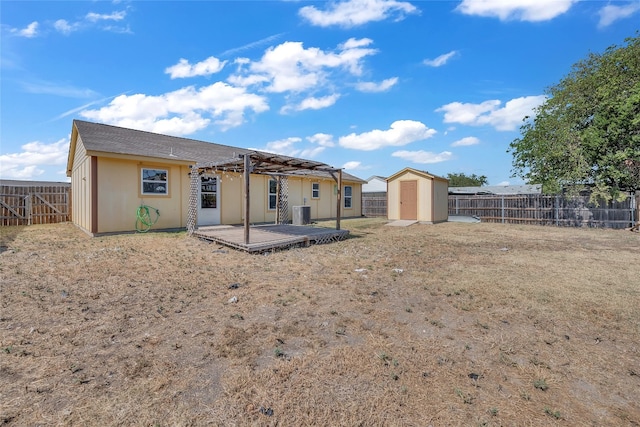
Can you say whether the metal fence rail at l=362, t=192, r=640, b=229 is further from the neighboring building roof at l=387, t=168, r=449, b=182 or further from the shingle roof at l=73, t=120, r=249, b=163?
the shingle roof at l=73, t=120, r=249, b=163

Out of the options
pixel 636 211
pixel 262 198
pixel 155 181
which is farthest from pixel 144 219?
pixel 636 211

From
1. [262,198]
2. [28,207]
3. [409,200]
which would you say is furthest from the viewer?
[409,200]

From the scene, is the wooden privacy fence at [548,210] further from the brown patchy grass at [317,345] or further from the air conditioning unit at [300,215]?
the brown patchy grass at [317,345]

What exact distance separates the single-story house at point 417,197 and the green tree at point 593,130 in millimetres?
5124

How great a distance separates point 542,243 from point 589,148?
8.95 m

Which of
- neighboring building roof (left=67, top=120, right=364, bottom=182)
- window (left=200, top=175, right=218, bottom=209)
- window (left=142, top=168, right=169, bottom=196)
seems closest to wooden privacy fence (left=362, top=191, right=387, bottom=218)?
neighboring building roof (left=67, top=120, right=364, bottom=182)

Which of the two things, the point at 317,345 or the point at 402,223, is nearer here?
the point at 317,345

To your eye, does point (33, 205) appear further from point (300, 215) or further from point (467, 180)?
point (467, 180)

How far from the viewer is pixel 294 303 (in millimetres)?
4008

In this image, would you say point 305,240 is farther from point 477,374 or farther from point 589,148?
point 589,148

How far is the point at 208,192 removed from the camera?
12148 mm

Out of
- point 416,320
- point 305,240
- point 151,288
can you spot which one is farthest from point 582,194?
point 151,288

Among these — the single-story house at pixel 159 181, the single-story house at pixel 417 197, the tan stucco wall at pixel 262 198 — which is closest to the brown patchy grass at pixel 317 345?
the single-story house at pixel 159 181

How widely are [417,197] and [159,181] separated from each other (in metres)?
12.6
